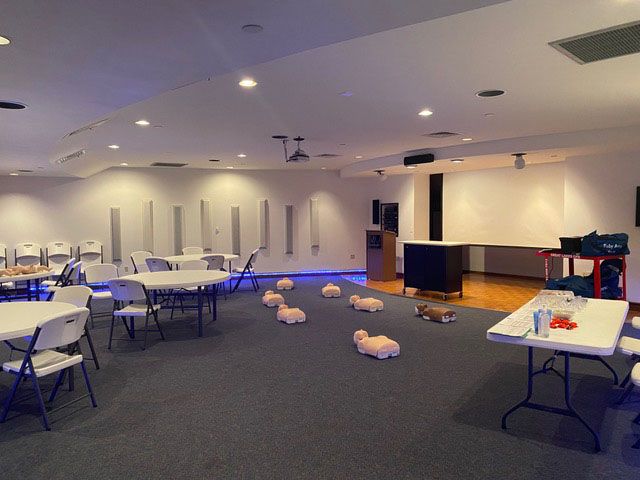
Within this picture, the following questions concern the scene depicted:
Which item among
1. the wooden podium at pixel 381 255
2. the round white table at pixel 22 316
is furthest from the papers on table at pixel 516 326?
the wooden podium at pixel 381 255

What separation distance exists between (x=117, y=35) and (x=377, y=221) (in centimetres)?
985

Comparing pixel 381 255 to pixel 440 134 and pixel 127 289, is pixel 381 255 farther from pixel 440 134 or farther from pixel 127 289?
pixel 127 289

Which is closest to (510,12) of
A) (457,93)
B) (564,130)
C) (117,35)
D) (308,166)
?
(457,93)

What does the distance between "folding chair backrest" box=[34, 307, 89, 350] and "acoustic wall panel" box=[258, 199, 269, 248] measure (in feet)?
27.5

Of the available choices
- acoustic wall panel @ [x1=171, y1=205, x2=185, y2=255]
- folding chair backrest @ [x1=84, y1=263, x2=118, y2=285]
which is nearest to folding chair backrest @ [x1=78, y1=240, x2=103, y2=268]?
acoustic wall panel @ [x1=171, y1=205, x2=185, y2=255]

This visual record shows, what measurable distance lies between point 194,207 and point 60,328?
330 inches

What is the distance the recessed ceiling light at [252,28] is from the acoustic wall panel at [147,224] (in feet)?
31.0

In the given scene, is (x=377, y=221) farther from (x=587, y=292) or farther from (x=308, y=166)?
(x=587, y=292)

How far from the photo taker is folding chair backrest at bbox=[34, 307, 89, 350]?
3.27 meters

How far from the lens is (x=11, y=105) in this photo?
13.7ft

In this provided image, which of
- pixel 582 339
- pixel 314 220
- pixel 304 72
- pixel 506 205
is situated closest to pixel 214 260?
pixel 314 220

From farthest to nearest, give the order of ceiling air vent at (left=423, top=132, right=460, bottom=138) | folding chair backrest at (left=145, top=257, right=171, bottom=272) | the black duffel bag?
folding chair backrest at (left=145, top=257, right=171, bottom=272), ceiling air vent at (left=423, top=132, right=460, bottom=138), the black duffel bag

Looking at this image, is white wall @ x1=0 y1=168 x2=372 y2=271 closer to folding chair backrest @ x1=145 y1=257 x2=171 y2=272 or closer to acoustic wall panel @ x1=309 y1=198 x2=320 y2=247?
acoustic wall panel @ x1=309 y1=198 x2=320 y2=247

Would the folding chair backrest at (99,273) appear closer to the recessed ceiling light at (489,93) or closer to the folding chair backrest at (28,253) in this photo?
the folding chair backrest at (28,253)
